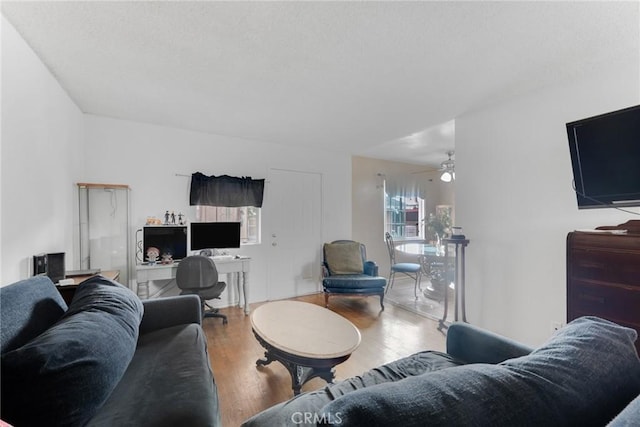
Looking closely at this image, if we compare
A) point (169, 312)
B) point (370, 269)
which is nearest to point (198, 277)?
point (169, 312)

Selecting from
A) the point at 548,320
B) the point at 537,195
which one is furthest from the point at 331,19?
the point at 548,320

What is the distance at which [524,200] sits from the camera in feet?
8.40

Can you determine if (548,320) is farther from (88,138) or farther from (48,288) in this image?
(88,138)

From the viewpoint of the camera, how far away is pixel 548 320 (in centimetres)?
240

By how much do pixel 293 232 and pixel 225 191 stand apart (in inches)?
49.3

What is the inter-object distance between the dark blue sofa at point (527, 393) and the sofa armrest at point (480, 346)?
0.61 metres

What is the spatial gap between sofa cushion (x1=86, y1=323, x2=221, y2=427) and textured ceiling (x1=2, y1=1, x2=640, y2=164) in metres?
1.92

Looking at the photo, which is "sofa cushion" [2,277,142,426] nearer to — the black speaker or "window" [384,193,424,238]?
the black speaker

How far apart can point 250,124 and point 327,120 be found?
3.14 feet

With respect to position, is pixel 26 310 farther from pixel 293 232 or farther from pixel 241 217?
pixel 293 232

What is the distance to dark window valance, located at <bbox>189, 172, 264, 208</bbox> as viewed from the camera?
141 inches

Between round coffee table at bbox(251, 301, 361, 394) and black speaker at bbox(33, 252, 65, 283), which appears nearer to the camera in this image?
round coffee table at bbox(251, 301, 361, 394)

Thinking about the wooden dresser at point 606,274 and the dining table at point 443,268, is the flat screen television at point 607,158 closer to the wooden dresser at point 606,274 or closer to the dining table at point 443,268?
the wooden dresser at point 606,274

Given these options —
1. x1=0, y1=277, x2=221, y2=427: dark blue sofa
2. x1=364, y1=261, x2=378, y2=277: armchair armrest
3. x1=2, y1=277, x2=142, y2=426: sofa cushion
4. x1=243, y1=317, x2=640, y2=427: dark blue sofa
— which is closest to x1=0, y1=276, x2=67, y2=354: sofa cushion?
x1=0, y1=277, x2=221, y2=427: dark blue sofa
